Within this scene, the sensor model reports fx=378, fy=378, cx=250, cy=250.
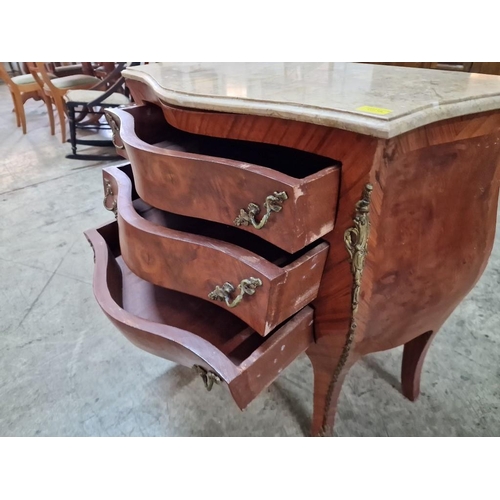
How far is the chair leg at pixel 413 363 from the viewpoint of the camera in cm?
85

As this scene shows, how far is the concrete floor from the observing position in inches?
36.1

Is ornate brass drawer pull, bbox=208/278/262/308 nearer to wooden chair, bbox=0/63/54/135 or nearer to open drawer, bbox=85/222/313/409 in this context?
open drawer, bbox=85/222/313/409

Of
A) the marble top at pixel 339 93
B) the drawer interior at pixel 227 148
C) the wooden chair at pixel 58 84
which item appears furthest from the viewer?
the wooden chair at pixel 58 84

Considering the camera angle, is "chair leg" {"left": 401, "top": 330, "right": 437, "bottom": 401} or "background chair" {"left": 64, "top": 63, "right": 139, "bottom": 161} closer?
"chair leg" {"left": 401, "top": 330, "right": 437, "bottom": 401}

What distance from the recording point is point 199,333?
2.16 ft

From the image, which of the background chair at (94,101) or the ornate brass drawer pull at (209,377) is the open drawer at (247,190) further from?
the background chair at (94,101)

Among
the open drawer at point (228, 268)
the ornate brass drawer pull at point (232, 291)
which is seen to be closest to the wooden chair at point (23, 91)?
the open drawer at point (228, 268)

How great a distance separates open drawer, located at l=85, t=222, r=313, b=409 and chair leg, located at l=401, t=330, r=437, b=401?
1.12ft

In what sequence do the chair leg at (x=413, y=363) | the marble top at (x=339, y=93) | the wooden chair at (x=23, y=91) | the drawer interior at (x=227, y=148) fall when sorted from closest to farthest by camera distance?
the marble top at (x=339, y=93), the drawer interior at (x=227, y=148), the chair leg at (x=413, y=363), the wooden chair at (x=23, y=91)

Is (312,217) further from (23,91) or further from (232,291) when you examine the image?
(23,91)

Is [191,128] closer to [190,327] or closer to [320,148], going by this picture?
[320,148]

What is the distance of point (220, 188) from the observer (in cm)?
52

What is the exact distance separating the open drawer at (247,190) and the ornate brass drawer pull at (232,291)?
59 millimetres

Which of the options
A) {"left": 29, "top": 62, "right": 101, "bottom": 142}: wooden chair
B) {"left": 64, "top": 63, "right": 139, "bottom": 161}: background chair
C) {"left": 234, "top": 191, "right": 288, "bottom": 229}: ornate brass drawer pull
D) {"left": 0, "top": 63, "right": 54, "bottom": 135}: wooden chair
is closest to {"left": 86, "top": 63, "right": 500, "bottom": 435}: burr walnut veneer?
{"left": 234, "top": 191, "right": 288, "bottom": 229}: ornate brass drawer pull
